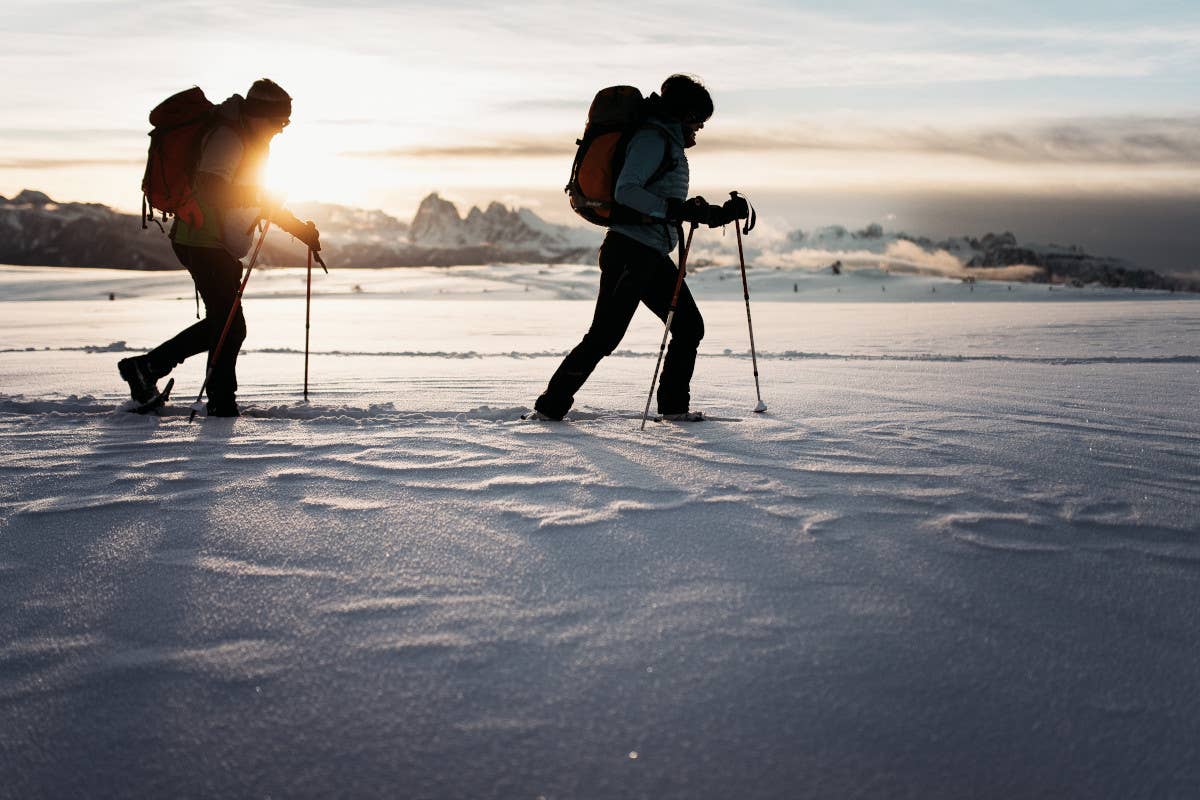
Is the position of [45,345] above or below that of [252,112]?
below

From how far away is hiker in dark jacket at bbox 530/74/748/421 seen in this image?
16.3 ft

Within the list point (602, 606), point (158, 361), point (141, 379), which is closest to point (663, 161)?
point (602, 606)

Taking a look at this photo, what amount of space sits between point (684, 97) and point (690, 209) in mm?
618

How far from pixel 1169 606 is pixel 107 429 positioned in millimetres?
5363

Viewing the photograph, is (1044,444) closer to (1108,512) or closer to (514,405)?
(1108,512)

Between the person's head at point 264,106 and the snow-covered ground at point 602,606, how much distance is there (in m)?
1.80

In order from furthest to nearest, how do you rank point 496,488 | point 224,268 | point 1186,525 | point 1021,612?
point 224,268 → point 496,488 → point 1186,525 → point 1021,612

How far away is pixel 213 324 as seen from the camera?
18.9ft

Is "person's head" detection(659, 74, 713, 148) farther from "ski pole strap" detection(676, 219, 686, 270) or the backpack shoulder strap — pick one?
"ski pole strap" detection(676, 219, 686, 270)

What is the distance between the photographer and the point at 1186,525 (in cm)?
327

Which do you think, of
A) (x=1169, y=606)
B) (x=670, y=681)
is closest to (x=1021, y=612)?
(x=1169, y=606)

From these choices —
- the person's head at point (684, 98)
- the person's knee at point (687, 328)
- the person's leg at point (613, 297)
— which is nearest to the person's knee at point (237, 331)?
the person's leg at point (613, 297)

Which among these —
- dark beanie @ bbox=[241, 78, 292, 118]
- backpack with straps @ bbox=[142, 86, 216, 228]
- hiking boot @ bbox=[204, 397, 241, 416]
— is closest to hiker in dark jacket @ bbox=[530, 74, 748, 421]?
hiking boot @ bbox=[204, 397, 241, 416]

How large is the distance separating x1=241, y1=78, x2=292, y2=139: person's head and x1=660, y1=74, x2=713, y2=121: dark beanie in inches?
89.9
